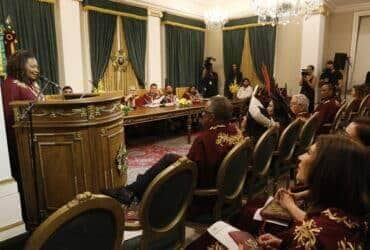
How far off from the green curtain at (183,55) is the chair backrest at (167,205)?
255 inches

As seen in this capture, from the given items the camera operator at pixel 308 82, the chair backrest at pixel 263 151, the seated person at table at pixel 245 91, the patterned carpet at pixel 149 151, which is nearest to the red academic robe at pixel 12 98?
the patterned carpet at pixel 149 151

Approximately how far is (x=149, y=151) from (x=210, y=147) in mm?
3149

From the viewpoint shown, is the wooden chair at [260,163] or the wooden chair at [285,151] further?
the wooden chair at [285,151]

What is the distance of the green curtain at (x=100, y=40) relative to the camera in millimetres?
5836

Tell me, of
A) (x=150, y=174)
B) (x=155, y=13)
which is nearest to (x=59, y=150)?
(x=150, y=174)

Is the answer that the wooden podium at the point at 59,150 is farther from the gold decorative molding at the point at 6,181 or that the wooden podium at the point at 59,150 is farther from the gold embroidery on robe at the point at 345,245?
the gold embroidery on robe at the point at 345,245

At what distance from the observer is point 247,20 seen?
8055mm

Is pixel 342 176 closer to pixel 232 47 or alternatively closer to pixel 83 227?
pixel 83 227

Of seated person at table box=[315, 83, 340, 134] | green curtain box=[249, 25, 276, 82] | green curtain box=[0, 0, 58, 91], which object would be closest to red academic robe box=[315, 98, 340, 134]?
seated person at table box=[315, 83, 340, 134]

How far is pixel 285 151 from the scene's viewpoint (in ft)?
8.39

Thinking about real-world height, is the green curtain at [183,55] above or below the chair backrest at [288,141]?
above

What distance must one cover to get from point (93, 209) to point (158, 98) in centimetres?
541

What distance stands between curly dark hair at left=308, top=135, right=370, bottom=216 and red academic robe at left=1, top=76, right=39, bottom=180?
2319 mm

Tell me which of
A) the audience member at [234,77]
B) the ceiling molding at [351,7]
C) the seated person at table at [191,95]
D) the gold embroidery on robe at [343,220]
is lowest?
the seated person at table at [191,95]
